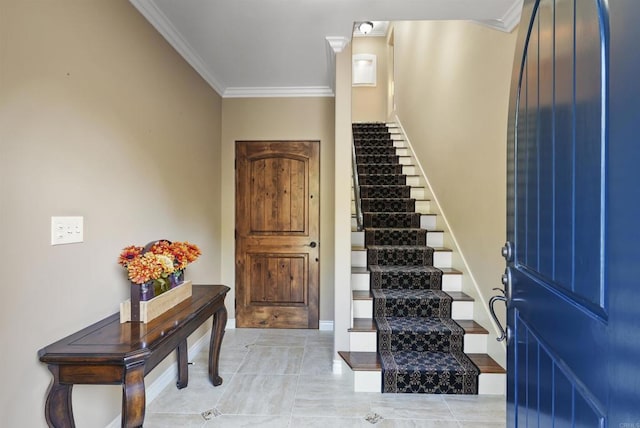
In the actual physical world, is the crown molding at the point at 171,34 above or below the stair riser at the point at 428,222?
above

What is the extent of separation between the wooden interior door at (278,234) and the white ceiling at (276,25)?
0.87m

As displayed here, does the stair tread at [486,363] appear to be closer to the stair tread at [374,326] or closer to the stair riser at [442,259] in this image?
the stair tread at [374,326]

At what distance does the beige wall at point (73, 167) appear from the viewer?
1.30 m

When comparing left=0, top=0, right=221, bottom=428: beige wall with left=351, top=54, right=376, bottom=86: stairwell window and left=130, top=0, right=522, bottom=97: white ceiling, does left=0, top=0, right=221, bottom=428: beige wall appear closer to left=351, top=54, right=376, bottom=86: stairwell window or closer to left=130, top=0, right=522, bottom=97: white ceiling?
left=130, top=0, right=522, bottom=97: white ceiling

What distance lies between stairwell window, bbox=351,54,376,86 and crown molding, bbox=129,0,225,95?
4617mm

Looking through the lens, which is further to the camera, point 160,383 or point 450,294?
point 450,294

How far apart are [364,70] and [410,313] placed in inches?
234

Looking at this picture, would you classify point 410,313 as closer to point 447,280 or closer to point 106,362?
point 447,280

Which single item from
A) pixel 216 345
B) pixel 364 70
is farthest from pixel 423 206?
pixel 364 70

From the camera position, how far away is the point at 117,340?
1481 mm

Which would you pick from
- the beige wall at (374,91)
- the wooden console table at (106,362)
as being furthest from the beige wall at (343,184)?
the beige wall at (374,91)

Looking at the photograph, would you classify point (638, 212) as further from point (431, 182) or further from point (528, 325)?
point (431, 182)

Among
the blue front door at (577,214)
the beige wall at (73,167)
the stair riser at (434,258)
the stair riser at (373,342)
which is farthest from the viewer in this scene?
the stair riser at (434,258)

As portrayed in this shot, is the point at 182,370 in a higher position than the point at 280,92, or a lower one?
lower
